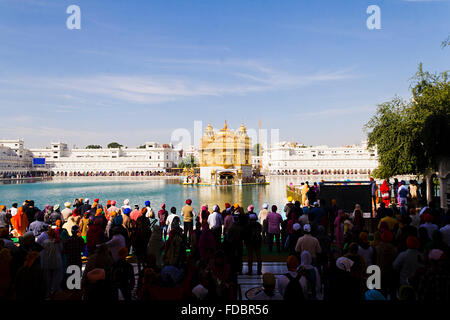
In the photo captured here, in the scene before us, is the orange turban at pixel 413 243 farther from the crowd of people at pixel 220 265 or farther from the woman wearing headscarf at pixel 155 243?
the woman wearing headscarf at pixel 155 243

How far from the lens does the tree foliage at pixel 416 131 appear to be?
1280 cm

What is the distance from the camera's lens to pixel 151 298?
3498 mm

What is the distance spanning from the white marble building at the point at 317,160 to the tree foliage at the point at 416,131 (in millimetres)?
68115

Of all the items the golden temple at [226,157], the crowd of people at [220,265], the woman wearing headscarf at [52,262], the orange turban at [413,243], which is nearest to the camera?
the crowd of people at [220,265]

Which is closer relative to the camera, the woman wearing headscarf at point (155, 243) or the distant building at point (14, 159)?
the woman wearing headscarf at point (155, 243)

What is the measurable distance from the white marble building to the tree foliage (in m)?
68.1

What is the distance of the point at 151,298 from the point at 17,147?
11443 cm

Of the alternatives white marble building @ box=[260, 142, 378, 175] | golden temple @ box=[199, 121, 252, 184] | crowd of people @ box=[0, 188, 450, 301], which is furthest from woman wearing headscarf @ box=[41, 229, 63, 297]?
white marble building @ box=[260, 142, 378, 175]

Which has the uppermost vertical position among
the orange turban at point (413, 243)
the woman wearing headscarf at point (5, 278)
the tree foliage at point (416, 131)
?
the tree foliage at point (416, 131)

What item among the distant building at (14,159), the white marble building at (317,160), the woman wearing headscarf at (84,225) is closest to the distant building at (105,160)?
the distant building at (14,159)

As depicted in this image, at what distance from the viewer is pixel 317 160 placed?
94250 millimetres

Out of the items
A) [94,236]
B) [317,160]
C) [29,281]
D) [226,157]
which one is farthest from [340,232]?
[317,160]
